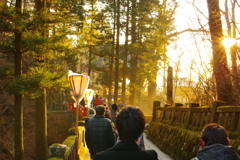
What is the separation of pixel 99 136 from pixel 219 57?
20.5ft

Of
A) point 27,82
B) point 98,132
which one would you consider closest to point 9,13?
point 27,82

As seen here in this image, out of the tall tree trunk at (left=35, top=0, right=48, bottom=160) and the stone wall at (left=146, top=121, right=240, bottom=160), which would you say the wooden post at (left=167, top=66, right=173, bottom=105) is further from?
the tall tree trunk at (left=35, top=0, right=48, bottom=160)

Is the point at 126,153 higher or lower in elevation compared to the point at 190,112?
higher

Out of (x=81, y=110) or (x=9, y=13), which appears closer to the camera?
(x=9, y=13)

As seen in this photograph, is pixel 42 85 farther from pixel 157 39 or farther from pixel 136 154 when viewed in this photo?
pixel 157 39

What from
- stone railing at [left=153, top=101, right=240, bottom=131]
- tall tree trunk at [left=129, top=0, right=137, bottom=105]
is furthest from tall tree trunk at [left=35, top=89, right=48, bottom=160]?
tall tree trunk at [left=129, top=0, right=137, bottom=105]

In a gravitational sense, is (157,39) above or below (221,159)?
above

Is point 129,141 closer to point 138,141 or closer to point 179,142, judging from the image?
point 138,141

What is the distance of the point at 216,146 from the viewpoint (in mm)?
3234

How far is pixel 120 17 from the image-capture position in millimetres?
34812

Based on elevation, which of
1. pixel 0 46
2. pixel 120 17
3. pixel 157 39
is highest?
pixel 120 17

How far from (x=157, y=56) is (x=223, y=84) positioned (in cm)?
2303

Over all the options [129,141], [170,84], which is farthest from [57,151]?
[170,84]

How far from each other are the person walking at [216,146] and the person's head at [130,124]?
0.85 metres
